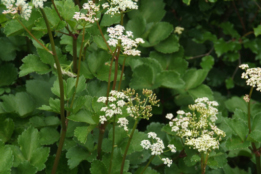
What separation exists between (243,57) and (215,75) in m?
0.30

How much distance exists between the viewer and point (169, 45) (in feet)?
5.88

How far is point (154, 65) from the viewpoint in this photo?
5.48ft

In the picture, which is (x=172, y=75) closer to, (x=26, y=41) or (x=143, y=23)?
(x=143, y=23)

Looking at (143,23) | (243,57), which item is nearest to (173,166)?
(143,23)

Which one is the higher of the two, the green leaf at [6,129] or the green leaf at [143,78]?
the green leaf at [143,78]

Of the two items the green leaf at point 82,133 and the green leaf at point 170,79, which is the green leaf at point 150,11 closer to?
the green leaf at point 170,79

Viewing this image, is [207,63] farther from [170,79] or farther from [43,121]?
[43,121]

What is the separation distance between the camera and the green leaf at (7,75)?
1630 millimetres

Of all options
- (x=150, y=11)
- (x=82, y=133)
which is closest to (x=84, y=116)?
(x=82, y=133)

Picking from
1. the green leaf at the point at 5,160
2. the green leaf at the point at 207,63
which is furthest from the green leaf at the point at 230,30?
the green leaf at the point at 5,160

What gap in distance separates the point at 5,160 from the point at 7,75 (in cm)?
68

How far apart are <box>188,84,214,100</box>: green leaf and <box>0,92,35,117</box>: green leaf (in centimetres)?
79

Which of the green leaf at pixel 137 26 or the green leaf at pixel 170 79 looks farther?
the green leaf at pixel 137 26

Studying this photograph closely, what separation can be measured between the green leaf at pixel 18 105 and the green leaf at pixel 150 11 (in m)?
0.76
